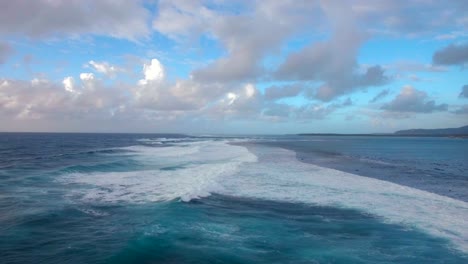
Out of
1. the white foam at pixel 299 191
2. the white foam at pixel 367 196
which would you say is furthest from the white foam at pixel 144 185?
the white foam at pixel 367 196

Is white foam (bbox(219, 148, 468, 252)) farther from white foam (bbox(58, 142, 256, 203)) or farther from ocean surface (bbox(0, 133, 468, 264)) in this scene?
white foam (bbox(58, 142, 256, 203))

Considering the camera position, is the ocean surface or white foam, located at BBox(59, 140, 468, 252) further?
white foam, located at BBox(59, 140, 468, 252)

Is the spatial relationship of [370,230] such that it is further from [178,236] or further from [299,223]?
[178,236]

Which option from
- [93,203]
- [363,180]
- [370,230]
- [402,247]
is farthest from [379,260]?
[363,180]

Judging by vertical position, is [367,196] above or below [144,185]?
below

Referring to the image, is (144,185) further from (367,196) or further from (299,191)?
(367,196)

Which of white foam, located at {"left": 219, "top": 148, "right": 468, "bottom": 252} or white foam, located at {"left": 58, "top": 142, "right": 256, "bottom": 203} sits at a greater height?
white foam, located at {"left": 58, "top": 142, "right": 256, "bottom": 203}

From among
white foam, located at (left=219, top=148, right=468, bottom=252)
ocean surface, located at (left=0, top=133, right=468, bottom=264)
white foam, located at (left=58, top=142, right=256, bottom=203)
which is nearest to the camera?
ocean surface, located at (left=0, top=133, right=468, bottom=264)

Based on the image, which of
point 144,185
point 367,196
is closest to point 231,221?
point 367,196

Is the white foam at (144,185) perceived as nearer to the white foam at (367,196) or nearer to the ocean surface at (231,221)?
the ocean surface at (231,221)

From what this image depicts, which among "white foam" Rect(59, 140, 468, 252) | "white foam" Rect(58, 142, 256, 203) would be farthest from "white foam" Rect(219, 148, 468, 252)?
"white foam" Rect(58, 142, 256, 203)

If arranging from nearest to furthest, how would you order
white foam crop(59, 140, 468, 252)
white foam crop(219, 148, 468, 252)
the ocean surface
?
the ocean surface < white foam crop(219, 148, 468, 252) < white foam crop(59, 140, 468, 252)

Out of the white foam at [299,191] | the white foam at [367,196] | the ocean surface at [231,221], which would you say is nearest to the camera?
the ocean surface at [231,221]
